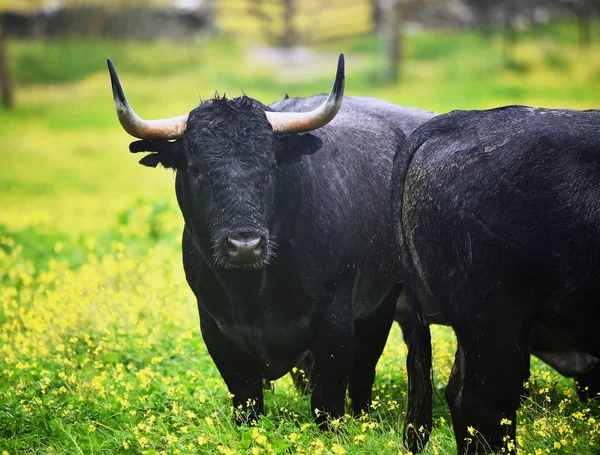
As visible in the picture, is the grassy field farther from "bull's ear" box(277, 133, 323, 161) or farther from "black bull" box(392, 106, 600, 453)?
"bull's ear" box(277, 133, 323, 161)

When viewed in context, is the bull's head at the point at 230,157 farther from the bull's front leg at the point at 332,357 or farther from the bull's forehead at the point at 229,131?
the bull's front leg at the point at 332,357

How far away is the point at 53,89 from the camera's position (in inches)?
980

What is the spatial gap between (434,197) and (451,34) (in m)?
23.9

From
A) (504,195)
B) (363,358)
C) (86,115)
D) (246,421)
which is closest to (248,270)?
(246,421)

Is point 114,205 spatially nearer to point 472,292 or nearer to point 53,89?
point 53,89

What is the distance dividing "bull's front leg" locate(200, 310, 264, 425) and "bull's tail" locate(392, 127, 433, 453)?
3.80ft

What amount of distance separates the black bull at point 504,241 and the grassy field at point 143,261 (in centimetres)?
43

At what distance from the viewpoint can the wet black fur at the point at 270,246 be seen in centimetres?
586

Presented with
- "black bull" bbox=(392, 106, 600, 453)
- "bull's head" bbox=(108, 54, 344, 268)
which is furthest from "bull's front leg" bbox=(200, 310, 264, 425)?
"black bull" bbox=(392, 106, 600, 453)

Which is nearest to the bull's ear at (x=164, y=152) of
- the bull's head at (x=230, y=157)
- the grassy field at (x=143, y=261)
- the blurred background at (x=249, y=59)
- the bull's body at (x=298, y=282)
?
the bull's head at (x=230, y=157)

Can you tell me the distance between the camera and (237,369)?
6.40 meters

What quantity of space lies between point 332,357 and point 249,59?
69.9 ft

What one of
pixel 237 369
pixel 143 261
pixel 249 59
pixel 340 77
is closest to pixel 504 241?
pixel 340 77

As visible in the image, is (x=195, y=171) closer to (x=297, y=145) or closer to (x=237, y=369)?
(x=297, y=145)
